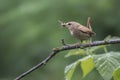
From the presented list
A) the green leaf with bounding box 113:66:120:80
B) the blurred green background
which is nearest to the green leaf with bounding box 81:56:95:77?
the green leaf with bounding box 113:66:120:80

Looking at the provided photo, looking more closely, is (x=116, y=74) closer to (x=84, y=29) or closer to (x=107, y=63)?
(x=107, y=63)

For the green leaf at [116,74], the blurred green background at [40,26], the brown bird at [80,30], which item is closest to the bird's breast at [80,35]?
the brown bird at [80,30]

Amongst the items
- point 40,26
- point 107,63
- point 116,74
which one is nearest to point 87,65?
point 107,63

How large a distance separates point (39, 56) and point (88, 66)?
6.17 meters

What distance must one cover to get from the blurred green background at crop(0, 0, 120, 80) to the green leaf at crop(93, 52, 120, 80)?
5387mm

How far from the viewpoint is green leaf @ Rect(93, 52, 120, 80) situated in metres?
1.64

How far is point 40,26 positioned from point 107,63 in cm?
602

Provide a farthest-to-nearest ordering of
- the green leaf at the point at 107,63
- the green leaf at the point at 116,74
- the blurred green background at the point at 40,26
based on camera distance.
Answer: the blurred green background at the point at 40,26 → the green leaf at the point at 107,63 → the green leaf at the point at 116,74

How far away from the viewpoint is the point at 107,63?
1707 millimetres

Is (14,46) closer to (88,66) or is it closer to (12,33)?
(12,33)

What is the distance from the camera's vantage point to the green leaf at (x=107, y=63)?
5.39ft

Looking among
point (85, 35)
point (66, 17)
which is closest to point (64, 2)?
point (66, 17)

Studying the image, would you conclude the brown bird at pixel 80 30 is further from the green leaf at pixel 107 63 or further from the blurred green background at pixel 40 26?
the blurred green background at pixel 40 26

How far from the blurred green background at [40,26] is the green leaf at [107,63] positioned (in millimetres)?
5387
